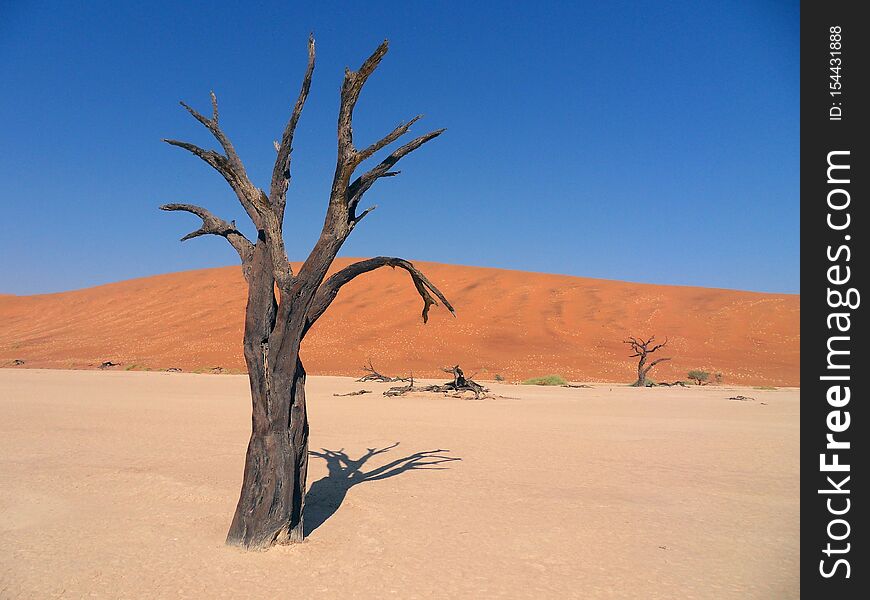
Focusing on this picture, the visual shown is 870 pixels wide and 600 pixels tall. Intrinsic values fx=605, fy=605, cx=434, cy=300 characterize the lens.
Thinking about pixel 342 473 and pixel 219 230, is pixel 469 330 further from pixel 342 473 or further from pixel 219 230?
pixel 219 230

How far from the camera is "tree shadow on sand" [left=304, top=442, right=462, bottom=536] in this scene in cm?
646

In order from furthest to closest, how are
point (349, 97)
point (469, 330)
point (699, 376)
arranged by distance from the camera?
point (469, 330), point (699, 376), point (349, 97)

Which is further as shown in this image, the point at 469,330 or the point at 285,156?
the point at 469,330

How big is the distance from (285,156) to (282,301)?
1.33 meters

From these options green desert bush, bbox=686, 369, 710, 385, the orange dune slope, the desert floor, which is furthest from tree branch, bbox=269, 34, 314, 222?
green desert bush, bbox=686, 369, 710, 385

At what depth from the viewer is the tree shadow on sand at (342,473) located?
646cm

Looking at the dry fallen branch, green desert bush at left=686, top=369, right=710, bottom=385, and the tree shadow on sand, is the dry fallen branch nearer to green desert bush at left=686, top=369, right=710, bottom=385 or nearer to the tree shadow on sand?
the tree shadow on sand

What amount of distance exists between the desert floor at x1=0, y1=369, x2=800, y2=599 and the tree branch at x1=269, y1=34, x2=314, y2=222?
304cm

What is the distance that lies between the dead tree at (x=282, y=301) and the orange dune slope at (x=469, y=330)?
985 inches

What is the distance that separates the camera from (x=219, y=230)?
5.78 metres

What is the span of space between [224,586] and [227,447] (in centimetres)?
619

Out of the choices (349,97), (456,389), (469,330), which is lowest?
(456,389)

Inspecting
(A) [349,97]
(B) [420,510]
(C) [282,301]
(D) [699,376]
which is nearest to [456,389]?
(B) [420,510]
